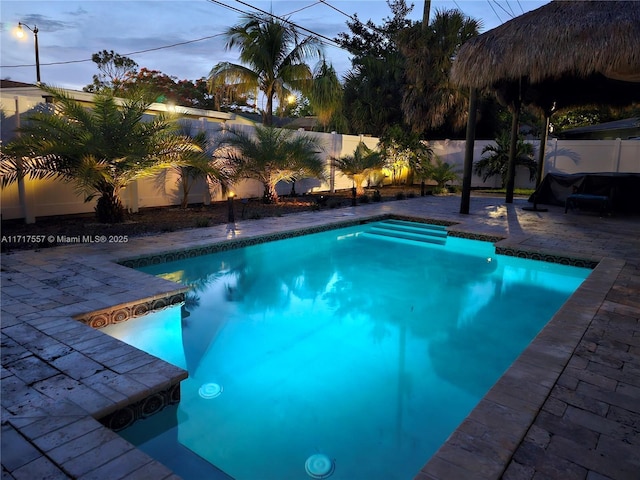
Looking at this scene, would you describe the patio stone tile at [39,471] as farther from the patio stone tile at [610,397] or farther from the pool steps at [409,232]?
the pool steps at [409,232]

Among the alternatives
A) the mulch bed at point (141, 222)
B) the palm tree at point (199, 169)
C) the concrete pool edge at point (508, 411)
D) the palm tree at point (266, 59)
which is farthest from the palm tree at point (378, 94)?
the concrete pool edge at point (508, 411)

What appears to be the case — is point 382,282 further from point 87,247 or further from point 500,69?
point 500,69

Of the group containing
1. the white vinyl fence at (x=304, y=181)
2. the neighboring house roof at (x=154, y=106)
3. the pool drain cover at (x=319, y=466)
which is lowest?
the pool drain cover at (x=319, y=466)

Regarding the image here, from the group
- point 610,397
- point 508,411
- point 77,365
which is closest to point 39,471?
point 77,365

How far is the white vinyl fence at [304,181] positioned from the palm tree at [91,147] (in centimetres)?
48

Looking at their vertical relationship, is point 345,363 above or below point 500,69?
below

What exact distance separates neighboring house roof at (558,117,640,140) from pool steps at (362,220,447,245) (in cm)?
1172

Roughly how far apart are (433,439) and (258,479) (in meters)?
1.19

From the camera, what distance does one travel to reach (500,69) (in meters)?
8.41

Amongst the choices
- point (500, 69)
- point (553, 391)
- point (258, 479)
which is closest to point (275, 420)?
point (258, 479)

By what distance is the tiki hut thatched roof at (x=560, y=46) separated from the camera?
7.28 metres

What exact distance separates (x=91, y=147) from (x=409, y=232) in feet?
20.6

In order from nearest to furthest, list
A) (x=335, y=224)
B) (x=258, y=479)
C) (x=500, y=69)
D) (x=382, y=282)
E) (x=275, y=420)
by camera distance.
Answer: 1. (x=258, y=479)
2. (x=275, y=420)
3. (x=382, y=282)
4. (x=500, y=69)
5. (x=335, y=224)

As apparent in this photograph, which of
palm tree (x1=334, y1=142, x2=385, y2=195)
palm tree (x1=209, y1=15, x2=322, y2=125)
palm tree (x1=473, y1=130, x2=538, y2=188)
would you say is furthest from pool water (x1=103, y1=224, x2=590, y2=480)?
palm tree (x1=473, y1=130, x2=538, y2=188)
